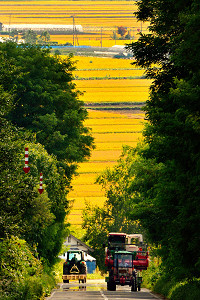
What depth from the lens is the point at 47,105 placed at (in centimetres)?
5859

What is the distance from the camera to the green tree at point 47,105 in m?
56.2

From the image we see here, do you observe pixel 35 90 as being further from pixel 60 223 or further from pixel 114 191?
pixel 114 191

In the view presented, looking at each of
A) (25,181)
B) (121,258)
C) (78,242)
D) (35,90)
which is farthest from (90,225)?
(25,181)

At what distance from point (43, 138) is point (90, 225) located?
49.1 metres

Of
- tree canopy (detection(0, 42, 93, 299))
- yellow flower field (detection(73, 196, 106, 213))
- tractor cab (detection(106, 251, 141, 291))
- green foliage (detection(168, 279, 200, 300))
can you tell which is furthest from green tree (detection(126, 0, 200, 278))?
yellow flower field (detection(73, 196, 106, 213))

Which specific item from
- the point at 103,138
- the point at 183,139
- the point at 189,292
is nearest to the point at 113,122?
the point at 103,138

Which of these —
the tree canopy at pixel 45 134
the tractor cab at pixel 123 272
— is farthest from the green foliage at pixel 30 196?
the tractor cab at pixel 123 272

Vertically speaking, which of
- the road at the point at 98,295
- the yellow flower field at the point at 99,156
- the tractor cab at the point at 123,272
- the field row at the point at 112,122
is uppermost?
the field row at the point at 112,122

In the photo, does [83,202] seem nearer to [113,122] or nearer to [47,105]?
[113,122]

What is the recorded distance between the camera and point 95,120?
18350 cm

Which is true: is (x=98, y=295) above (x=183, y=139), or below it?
below

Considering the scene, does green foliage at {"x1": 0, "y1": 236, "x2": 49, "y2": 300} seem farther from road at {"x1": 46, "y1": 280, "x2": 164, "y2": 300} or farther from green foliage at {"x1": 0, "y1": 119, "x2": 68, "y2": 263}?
road at {"x1": 46, "y1": 280, "x2": 164, "y2": 300}

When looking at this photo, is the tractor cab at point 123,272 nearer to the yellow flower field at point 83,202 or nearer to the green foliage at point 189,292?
the green foliage at point 189,292

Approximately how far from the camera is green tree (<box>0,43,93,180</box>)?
56250mm
